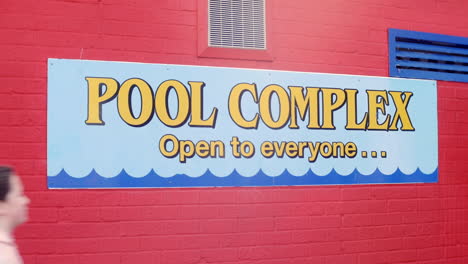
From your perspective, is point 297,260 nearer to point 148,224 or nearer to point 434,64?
point 148,224

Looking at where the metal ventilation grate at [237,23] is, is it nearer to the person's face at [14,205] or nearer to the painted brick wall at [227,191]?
the painted brick wall at [227,191]

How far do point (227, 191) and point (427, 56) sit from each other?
86.5 inches

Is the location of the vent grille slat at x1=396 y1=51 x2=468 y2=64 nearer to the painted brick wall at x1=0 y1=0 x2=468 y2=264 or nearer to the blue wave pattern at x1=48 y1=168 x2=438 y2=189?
the painted brick wall at x1=0 y1=0 x2=468 y2=264

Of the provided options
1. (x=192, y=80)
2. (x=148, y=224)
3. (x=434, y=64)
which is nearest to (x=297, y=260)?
(x=148, y=224)

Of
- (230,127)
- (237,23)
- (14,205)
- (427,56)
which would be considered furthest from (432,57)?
(14,205)

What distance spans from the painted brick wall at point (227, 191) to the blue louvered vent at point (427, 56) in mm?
78

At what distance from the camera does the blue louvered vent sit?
4.84 m

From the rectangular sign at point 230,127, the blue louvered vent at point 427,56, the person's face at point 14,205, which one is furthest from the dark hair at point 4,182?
the blue louvered vent at point 427,56

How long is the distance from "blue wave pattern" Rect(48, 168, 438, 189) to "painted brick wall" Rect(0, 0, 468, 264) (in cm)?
5

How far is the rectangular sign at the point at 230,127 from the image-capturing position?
398 centimetres

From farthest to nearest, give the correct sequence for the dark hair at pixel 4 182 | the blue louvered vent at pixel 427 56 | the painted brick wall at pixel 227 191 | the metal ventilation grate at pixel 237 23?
the blue louvered vent at pixel 427 56 < the metal ventilation grate at pixel 237 23 < the painted brick wall at pixel 227 191 < the dark hair at pixel 4 182

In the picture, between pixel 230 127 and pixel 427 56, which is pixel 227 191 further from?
pixel 427 56

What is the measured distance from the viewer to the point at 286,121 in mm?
4453

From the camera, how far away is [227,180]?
169 inches
